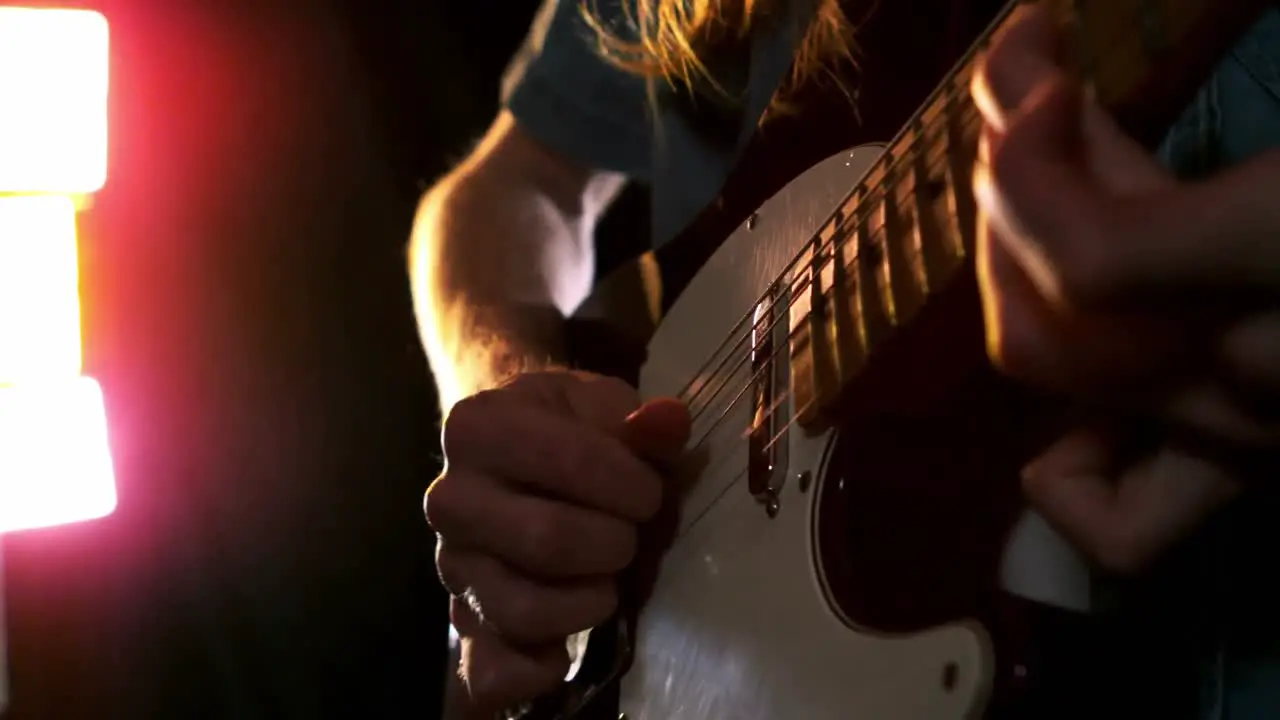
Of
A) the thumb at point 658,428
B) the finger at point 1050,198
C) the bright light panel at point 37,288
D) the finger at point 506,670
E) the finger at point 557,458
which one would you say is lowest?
the bright light panel at point 37,288

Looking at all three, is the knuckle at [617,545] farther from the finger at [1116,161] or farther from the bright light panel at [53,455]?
the bright light panel at [53,455]

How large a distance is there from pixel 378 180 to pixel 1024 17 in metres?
1.42

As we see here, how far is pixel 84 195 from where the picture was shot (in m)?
1.46

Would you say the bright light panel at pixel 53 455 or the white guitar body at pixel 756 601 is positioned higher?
the white guitar body at pixel 756 601

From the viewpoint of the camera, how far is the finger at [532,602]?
1.69ft

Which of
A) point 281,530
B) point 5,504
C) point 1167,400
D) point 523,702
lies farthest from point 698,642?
point 281,530

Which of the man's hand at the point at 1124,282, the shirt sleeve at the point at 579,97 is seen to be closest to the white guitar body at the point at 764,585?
the man's hand at the point at 1124,282

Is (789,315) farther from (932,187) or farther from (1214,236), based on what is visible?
(1214,236)

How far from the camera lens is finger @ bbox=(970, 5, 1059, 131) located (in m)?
0.28

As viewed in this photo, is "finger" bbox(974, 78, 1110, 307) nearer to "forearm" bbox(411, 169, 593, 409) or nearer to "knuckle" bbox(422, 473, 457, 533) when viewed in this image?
"knuckle" bbox(422, 473, 457, 533)

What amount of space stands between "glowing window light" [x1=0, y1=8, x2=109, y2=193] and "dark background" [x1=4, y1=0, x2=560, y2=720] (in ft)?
0.41

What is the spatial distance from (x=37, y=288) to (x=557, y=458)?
1102 mm

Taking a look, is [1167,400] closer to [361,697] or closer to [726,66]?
[726,66]

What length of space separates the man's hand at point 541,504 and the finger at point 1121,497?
0.22 metres
